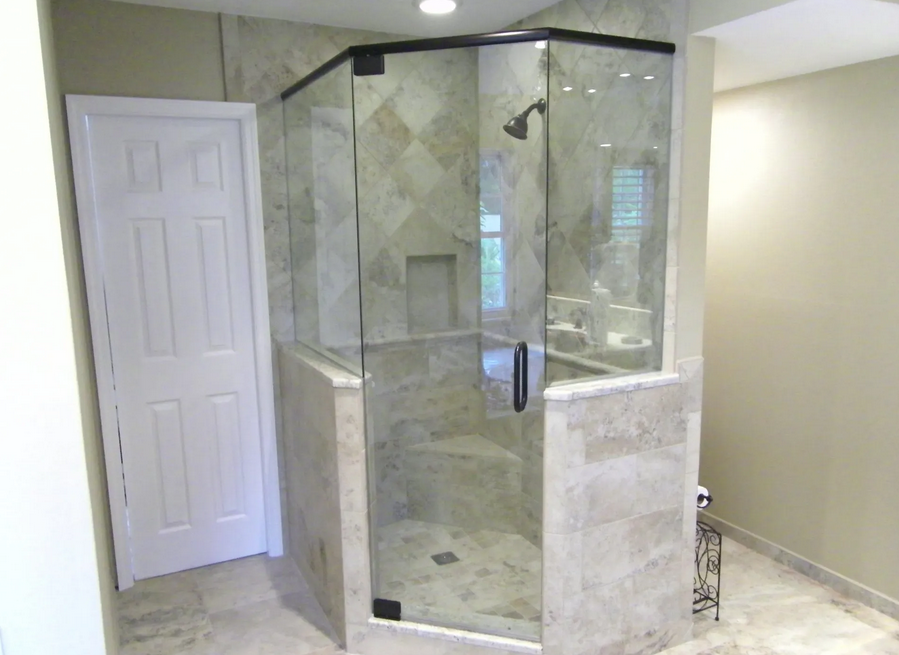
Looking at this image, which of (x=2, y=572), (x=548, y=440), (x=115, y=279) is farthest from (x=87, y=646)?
(x=115, y=279)

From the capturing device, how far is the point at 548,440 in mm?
2082

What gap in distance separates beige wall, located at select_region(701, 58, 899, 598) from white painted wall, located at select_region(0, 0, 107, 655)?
2.70m

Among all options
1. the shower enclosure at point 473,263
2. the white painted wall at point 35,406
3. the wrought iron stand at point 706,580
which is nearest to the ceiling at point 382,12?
the shower enclosure at point 473,263

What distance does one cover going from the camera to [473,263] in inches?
124

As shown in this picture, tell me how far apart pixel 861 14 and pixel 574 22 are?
3.49ft

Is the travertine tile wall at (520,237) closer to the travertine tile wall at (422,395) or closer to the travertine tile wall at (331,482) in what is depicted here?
the travertine tile wall at (422,395)

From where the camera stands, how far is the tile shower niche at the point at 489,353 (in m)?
2.17

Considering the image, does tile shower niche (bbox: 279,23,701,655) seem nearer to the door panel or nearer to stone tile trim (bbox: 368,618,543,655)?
stone tile trim (bbox: 368,618,543,655)

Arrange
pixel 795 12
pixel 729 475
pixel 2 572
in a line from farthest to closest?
pixel 729 475
pixel 795 12
pixel 2 572

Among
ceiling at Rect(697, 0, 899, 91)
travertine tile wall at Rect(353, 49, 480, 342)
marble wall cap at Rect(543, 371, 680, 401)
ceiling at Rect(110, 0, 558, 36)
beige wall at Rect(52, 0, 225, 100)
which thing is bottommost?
marble wall cap at Rect(543, 371, 680, 401)

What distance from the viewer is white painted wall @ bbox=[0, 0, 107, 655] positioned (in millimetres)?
1352

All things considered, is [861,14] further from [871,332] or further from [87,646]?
[87,646]

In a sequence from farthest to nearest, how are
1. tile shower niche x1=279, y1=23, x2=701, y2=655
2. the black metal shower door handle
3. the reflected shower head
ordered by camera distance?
the reflected shower head → the black metal shower door handle → tile shower niche x1=279, y1=23, x2=701, y2=655

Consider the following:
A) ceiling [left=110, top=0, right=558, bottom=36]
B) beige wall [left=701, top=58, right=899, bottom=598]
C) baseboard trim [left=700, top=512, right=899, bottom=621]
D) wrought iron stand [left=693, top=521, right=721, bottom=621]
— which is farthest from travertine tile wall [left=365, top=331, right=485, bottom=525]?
ceiling [left=110, top=0, right=558, bottom=36]
